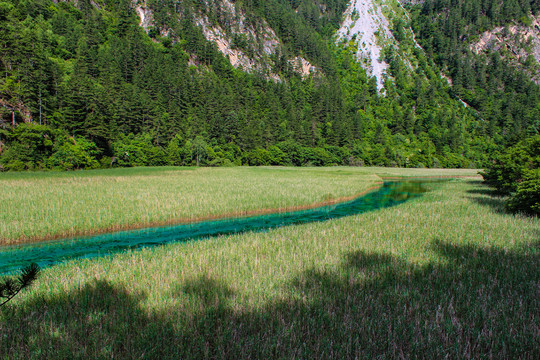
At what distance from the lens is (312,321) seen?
3947mm

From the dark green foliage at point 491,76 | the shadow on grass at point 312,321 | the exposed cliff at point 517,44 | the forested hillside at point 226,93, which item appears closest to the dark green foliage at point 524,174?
the shadow on grass at point 312,321

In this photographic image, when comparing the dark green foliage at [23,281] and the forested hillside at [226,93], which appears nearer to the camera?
the dark green foliage at [23,281]

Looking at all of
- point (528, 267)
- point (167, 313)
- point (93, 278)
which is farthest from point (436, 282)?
point (93, 278)

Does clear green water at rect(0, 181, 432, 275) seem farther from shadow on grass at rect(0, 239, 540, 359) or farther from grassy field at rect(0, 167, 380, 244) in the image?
shadow on grass at rect(0, 239, 540, 359)

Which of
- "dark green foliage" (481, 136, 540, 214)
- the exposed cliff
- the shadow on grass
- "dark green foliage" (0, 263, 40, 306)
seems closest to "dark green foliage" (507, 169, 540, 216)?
"dark green foliage" (481, 136, 540, 214)

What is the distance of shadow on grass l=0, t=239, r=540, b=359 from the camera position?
3.35 m

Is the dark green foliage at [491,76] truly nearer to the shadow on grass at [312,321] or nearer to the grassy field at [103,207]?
the grassy field at [103,207]

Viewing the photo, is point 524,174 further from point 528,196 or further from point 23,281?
point 23,281

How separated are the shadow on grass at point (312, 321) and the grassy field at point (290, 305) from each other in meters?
0.02

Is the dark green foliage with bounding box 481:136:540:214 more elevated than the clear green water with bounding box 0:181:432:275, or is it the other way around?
the dark green foliage with bounding box 481:136:540:214

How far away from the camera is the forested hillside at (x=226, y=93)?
191 ft

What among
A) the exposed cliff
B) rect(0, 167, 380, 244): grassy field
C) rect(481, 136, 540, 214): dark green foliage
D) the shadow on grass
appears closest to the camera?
the shadow on grass

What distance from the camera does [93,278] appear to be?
5.95m

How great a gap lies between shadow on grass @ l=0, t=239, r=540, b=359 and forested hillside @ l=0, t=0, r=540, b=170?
4059 cm
